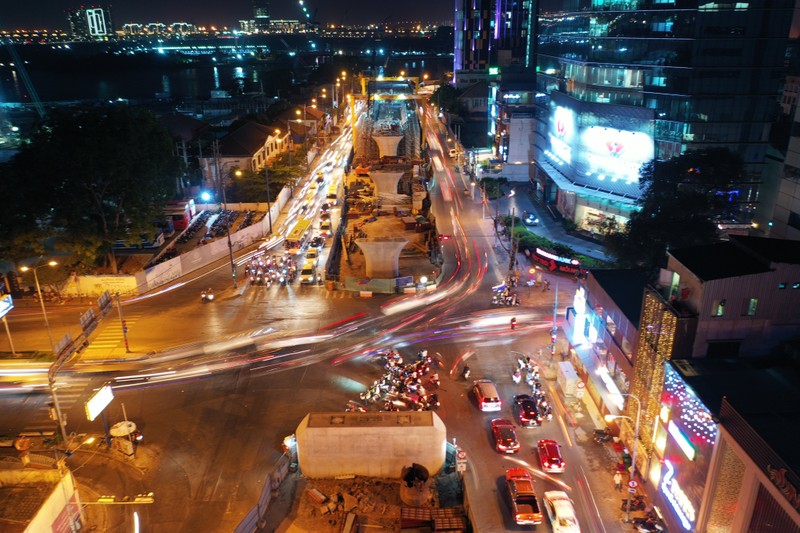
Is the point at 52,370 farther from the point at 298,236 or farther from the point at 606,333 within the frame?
the point at 298,236

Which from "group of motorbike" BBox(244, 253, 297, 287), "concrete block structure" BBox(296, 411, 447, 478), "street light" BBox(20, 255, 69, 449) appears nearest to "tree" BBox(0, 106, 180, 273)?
"street light" BBox(20, 255, 69, 449)

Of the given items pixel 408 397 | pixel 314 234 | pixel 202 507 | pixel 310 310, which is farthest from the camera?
pixel 314 234

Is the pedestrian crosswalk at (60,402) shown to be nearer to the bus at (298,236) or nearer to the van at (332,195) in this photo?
the bus at (298,236)

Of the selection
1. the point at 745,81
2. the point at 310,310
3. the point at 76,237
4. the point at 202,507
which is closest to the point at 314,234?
the point at 310,310

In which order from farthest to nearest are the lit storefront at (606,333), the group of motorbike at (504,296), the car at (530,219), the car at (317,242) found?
the car at (530,219)
the car at (317,242)
the group of motorbike at (504,296)
the lit storefront at (606,333)

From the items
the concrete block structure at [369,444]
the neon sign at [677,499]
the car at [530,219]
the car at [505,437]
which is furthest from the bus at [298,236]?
the neon sign at [677,499]

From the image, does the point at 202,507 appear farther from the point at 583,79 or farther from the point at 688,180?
the point at 583,79
